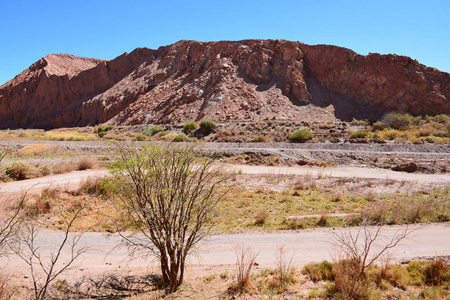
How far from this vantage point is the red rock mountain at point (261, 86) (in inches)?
1854

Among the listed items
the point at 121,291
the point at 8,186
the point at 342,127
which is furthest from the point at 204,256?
the point at 342,127

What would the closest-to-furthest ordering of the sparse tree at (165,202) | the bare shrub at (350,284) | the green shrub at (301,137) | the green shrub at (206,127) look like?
1. the bare shrub at (350,284)
2. the sparse tree at (165,202)
3. the green shrub at (301,137)
4. the green shrub at (206,127)

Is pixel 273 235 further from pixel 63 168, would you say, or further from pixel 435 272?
pixel 63 168

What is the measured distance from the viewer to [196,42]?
202ft

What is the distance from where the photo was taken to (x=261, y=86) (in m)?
51.7

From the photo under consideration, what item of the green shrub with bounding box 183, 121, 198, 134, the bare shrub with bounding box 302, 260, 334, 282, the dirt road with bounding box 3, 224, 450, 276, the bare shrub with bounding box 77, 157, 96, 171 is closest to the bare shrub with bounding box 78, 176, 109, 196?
the dirt road with bounding box 3, 224, 450, 276

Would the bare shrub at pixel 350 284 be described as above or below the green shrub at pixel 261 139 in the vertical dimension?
below

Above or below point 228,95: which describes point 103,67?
above

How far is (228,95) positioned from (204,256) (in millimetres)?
43293

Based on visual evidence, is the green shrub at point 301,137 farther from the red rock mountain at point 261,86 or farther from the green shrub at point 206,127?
the red rock mountain at point 261,86

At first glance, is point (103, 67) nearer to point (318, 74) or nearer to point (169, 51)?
point (169, 51)

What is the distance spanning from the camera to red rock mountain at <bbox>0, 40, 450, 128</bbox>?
4709 centimetres

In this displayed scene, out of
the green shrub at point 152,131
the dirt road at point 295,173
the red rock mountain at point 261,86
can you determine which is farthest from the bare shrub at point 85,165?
the red rock mountain at point 261,86

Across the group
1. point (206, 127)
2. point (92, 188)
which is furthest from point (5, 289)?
point (206, 127)
